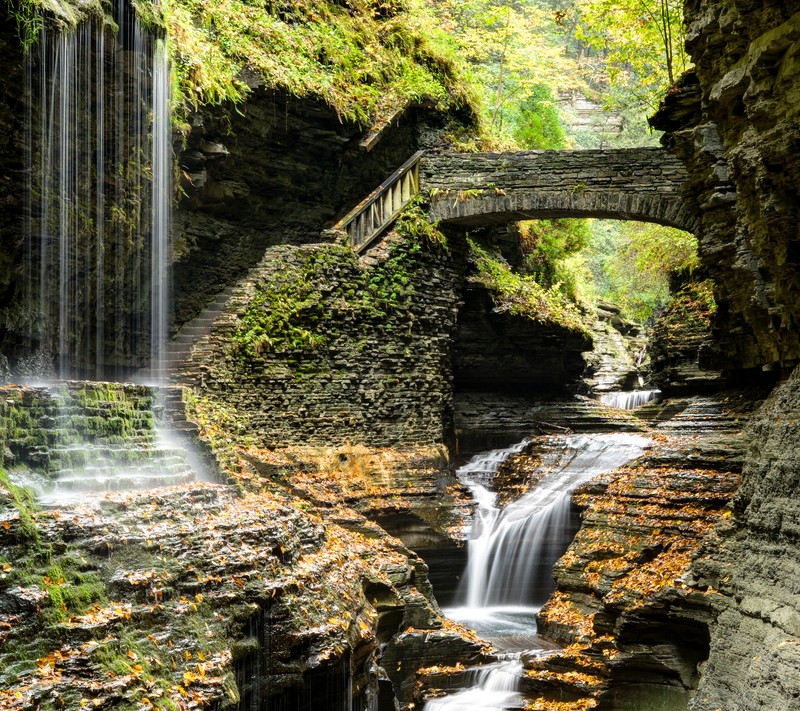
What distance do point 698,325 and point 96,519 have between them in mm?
13829

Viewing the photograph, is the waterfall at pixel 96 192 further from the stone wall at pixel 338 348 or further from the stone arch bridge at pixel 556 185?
the stone arch bridge at pixel 556 185

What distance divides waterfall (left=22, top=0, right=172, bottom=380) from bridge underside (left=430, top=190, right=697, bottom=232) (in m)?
6.14

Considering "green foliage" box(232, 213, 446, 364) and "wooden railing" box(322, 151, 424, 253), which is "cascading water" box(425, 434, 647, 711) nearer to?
"green foliage" box(232, 213, 446, 364)

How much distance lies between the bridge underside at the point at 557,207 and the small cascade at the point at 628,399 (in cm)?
644

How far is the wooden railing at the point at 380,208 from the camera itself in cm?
1650

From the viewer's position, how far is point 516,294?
19.6m

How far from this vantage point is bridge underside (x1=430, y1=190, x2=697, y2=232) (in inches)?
611

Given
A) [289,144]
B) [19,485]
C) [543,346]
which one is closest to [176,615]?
[19,485]

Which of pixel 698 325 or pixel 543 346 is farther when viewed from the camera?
pixel 543 346

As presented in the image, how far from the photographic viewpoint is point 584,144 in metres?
38.6

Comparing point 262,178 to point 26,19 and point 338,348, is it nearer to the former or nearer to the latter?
point 338,348

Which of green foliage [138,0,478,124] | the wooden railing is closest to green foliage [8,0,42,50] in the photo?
green foliage [138,0,478,124]

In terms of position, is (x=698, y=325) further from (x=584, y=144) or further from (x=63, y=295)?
(x=584, y=144)

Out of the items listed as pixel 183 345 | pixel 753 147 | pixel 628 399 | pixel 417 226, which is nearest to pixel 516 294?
pixel 417 226
